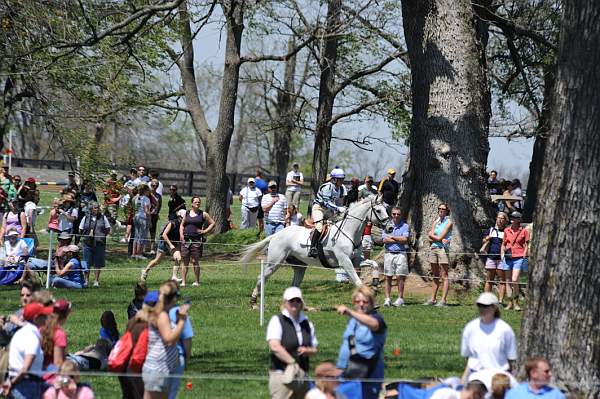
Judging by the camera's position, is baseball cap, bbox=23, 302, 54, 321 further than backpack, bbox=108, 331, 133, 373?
No

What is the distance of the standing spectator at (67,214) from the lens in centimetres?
2533

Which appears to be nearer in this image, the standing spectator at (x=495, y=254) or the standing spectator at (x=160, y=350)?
the standing spectator at (x=160, y=350)

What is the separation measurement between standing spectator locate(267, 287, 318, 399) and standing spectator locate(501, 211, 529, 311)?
10311 millimetres

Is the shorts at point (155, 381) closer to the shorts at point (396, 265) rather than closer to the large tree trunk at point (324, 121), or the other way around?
the shorts at point (396, 265)

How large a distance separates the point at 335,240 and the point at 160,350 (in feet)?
35.0

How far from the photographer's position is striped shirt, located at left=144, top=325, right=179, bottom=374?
11016mm

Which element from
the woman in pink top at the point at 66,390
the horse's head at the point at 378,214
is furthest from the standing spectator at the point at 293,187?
the woman in pink top at the point at 66,390

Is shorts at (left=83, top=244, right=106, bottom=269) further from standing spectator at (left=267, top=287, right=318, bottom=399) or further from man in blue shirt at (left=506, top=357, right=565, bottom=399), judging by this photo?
man in blue shirt at (left=506, top=357, right=565, bottom=399)

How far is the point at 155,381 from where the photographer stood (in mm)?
11016

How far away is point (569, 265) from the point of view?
470 inches

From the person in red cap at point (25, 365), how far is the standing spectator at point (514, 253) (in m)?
11.8

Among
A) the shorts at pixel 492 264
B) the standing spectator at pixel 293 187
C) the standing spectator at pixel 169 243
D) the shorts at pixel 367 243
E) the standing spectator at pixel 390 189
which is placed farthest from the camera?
the standing spectator at pixel 293 187

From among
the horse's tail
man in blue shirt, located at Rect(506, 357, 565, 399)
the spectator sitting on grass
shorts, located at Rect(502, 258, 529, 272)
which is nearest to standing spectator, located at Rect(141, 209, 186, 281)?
the horse's tail

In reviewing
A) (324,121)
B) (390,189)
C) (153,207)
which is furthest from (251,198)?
(390,189)
